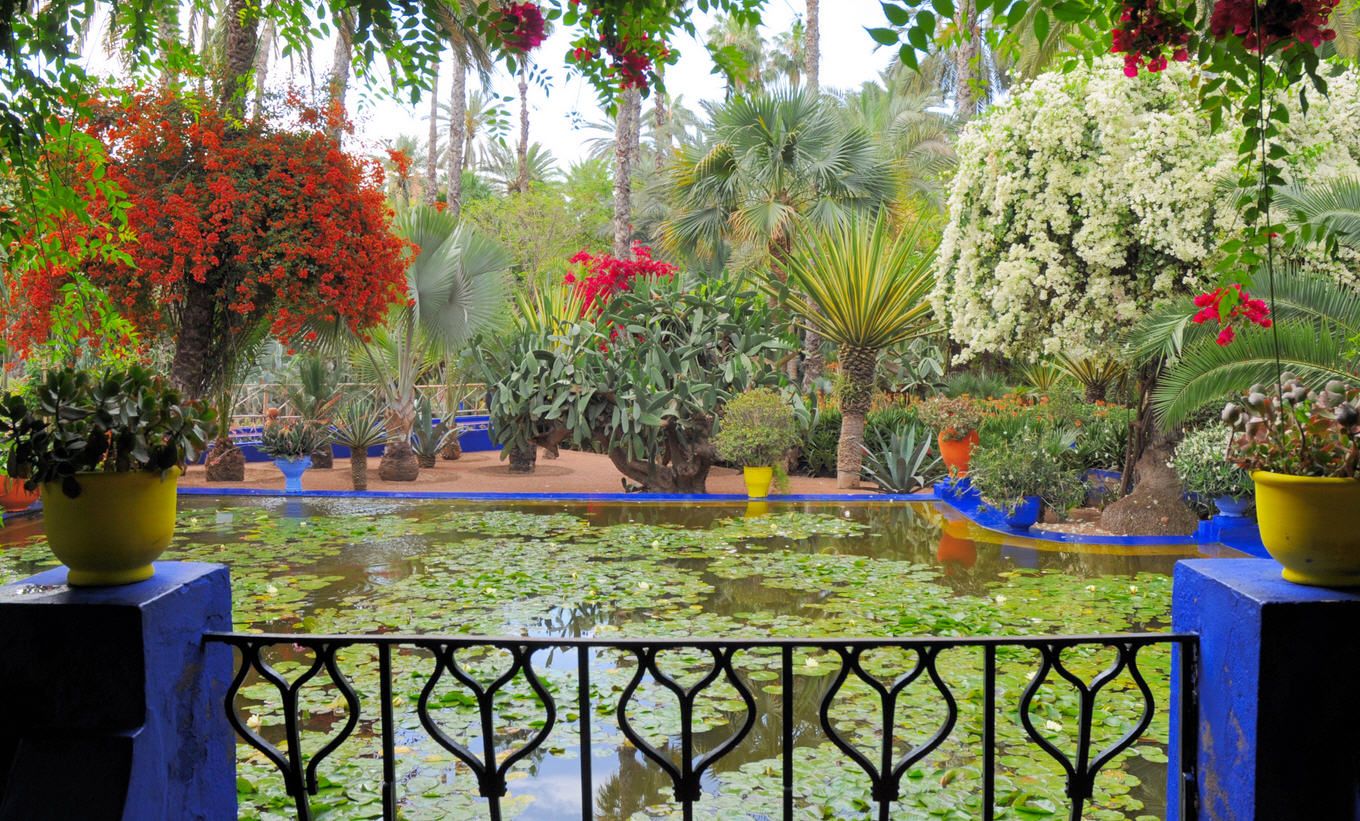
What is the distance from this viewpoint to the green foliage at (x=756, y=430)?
36.9 feet

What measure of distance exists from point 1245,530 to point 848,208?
1006 cm

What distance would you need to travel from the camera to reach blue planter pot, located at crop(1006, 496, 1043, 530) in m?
9.11

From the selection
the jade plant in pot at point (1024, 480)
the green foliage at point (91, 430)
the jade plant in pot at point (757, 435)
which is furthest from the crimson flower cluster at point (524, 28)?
the jade plant in pot at point (757, 435)

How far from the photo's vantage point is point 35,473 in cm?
204

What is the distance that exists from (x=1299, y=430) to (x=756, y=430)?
9.21 meters

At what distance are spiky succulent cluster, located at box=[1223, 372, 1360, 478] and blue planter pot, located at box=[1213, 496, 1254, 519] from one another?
6.87 metres

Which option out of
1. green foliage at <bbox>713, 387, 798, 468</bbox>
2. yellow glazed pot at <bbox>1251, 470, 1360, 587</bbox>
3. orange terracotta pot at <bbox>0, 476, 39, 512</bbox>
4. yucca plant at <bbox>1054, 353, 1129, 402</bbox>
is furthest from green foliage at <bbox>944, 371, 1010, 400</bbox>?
yellow glazed pot at <bbox>1251, 470, 1360, 587</bbox>

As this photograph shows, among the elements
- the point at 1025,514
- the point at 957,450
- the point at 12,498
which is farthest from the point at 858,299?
the point at 12,498

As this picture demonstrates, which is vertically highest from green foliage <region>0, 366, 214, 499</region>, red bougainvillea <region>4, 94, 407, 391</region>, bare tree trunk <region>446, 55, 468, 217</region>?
bare tree trunk <region>446, 55, 468, 217</region>

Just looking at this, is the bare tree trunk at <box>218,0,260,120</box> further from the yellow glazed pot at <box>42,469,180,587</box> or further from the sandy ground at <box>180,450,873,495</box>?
the yellow glazed pot at <box>42,469,180,587</box>

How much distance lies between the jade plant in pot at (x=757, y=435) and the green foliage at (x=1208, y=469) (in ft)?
13.0

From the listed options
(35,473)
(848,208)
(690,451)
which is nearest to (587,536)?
(690,451)

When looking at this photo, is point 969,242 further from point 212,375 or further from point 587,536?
point 212,375

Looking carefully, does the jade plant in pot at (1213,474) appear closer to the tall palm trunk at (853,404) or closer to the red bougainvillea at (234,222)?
the tall palm trunk at (853,404)
